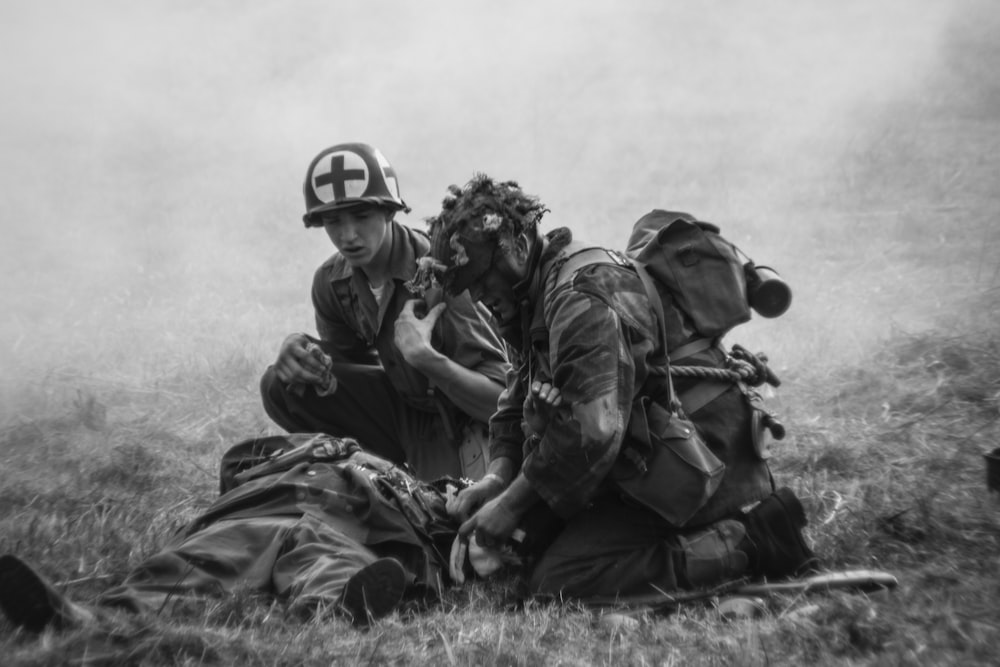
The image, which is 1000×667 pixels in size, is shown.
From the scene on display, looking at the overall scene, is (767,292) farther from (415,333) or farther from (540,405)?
(415,333)

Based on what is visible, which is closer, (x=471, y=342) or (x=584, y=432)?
(x=584, y=432)

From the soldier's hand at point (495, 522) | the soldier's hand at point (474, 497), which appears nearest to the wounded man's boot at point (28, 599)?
the soldier's hand at point (495, 522)

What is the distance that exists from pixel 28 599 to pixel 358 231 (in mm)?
2527

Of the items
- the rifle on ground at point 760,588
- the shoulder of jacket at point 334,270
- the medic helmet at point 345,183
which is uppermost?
the medic helmet at point 345,183

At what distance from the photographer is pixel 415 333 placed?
498 cm

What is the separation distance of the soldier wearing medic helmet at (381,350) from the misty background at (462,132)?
3180 mm

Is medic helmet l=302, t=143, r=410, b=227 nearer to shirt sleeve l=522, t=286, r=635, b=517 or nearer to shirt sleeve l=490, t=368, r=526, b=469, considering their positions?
shirt sleeve l=490, t=368, r=526, b=469

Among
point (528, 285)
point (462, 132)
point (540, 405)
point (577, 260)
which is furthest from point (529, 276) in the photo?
point (462, 132)

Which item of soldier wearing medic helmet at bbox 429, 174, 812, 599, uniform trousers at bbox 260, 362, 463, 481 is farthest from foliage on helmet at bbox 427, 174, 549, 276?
uniform trousers at bbox 260, 362, 463, 481

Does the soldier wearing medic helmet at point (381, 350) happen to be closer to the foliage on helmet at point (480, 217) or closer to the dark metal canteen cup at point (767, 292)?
the foliage on helmet at point (480, 217)

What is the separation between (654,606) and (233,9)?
11.2 meters

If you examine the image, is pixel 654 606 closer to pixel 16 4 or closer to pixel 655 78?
pixel 655 78

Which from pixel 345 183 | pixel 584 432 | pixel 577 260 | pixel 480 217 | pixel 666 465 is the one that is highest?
pixel 345 183

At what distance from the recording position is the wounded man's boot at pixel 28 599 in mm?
3100
